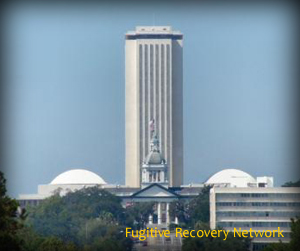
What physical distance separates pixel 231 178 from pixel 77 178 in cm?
1923

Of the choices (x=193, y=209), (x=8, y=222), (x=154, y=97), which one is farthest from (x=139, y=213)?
(x=8, y=222)

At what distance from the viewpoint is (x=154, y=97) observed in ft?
591

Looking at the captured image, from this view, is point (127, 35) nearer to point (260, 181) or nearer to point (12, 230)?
point (260, 181)

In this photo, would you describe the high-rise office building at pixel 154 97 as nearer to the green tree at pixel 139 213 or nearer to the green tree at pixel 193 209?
the green tree at pixel 193 209

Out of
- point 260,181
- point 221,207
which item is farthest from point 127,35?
point 221,207

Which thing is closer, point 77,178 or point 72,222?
point 72,222

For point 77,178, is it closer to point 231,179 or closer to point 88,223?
point 231,179

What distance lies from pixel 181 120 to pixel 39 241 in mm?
98689

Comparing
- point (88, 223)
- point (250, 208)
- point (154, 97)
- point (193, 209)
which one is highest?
point (154, 97)

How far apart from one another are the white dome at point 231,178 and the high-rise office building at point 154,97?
479cm

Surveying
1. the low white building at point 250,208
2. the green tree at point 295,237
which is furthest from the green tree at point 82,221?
the green tree at point 295,237

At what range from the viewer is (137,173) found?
7116 inches

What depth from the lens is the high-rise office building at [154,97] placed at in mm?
178875

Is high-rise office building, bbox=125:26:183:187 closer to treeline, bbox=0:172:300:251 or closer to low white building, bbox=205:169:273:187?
low white building, bbox=205:169:273:187
